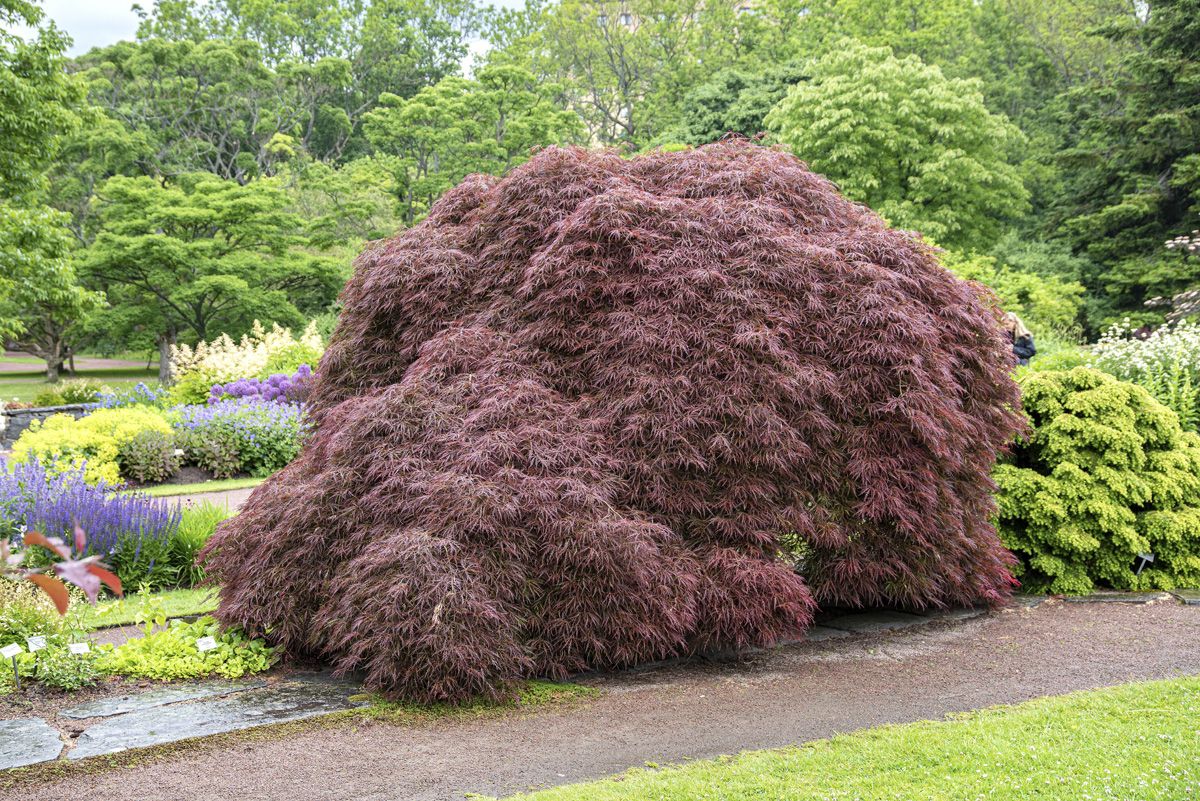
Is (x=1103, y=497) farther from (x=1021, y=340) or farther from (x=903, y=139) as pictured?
(x=903, y=139)

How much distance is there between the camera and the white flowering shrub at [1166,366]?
8953 millimetres

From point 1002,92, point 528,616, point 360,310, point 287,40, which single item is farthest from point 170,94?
point 528,616

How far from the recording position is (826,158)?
2530 cm

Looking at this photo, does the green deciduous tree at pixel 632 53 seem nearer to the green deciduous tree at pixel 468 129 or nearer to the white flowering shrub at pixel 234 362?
the green deciduous tree at pixel 468 129

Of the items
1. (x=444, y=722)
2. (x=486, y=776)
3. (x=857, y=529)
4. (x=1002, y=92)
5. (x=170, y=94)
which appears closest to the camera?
(x=486, y=776)

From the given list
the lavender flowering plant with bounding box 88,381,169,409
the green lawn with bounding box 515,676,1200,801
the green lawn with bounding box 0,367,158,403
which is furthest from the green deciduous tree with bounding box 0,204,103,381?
the green lawn with bounding box 0,367,158,403

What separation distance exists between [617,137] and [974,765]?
3976cm

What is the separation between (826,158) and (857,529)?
69.0 feet

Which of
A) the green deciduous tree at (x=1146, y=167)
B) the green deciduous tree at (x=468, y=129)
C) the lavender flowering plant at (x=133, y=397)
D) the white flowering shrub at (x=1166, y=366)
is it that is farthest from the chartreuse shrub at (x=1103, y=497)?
the green deciduous tree at (x=468, y=129)

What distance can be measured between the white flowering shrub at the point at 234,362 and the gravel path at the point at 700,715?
14.2m

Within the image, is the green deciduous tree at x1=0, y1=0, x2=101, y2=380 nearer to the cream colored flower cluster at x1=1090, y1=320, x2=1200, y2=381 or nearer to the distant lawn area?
the cream colored flower cluster at x1=1090, y1=320, x2=1200, y2=381

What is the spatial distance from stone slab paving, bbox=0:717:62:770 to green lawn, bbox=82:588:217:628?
4.16 ft

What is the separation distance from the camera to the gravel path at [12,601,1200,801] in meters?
3.96

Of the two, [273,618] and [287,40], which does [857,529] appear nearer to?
[273,618]
